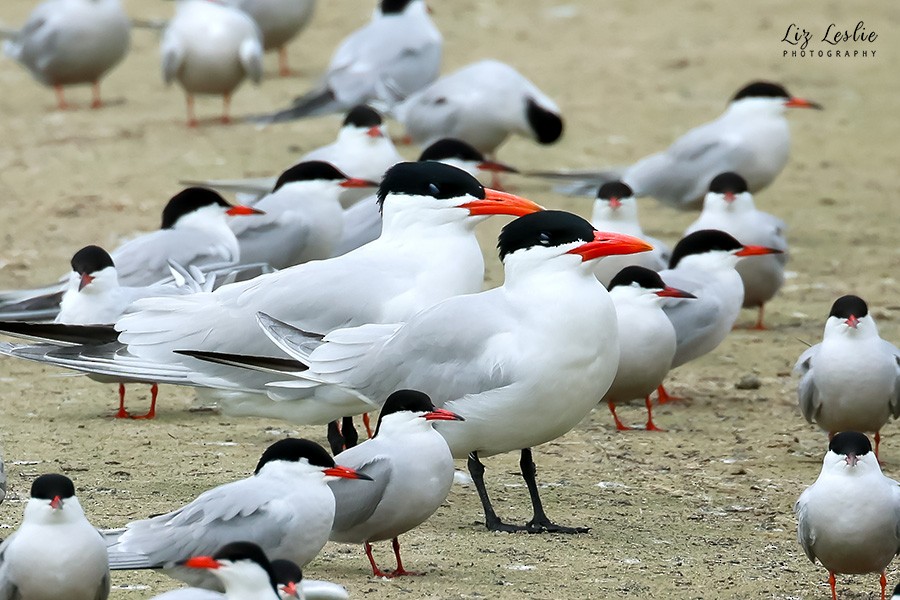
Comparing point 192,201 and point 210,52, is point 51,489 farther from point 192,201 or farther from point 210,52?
point 210,52

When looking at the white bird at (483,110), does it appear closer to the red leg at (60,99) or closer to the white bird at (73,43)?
the white bird at (73,43)

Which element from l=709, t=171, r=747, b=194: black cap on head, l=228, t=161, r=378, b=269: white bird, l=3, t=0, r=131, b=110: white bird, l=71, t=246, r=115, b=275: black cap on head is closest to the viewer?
l=71, t=246, r=115, b=275: black cap on head

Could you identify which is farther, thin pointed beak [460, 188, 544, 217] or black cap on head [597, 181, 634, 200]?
black cap on head [597, 181, 634, 200]

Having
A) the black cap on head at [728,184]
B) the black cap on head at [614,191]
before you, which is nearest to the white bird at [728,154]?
the black cap on head at [728,184]

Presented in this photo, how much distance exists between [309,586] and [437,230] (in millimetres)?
1924

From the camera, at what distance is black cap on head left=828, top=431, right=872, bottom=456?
176 inches

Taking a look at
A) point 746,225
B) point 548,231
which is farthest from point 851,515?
point 746,225

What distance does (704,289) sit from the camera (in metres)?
6.62

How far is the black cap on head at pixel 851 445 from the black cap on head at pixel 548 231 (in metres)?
0.88

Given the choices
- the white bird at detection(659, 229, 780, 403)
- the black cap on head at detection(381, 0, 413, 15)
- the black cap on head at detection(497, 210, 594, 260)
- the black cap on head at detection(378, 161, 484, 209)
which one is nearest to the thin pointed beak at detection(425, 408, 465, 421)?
the black cap on head at detection(497, 210, 594, 260)

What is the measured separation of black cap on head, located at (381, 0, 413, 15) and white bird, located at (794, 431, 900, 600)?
7258 millimetres

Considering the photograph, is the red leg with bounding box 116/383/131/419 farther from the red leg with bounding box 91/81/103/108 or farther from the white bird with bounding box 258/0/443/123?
the red leg with bounding box 91/81/103/108

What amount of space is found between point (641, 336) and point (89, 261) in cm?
196

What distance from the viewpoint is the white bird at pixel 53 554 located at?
3729mm
